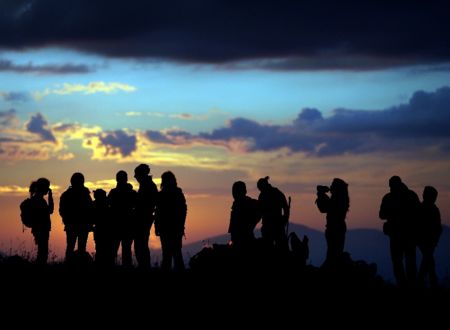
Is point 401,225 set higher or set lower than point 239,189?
lower

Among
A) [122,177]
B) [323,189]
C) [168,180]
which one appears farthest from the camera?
[323,189]

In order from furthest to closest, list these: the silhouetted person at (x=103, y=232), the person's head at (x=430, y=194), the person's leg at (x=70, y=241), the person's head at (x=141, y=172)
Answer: the person's leg at (x=70, y=241)
the silhouetted person at (x=103, y=232)
the person's head at (x=141, y=172)
the person's head at (x=430, y=194)

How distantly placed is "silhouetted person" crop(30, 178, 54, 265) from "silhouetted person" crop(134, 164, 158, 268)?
2302mm

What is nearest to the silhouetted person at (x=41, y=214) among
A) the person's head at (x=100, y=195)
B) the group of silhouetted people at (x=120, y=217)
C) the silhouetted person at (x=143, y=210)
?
the group of silhouetted people at (x=120, y=217)

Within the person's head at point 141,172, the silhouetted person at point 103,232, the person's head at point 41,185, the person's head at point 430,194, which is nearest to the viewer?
the person's head at point 430,194

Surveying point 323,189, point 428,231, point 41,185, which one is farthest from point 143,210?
point 428,231

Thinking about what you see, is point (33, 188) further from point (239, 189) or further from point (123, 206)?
point (239, 189)

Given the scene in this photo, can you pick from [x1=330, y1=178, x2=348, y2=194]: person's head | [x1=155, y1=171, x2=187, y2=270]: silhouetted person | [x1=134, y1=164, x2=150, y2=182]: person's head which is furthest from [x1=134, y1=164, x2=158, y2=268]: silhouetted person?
[x1=330, y1=178, x2=348, y2=194]: person's head

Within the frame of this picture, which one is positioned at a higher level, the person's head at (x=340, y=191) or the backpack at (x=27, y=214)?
the person's head at (x=340, y=191)

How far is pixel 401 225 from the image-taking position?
17.4 meters

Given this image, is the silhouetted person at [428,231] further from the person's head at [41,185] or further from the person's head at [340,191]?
the person's head at [41,185]

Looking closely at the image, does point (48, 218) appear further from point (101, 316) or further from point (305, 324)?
point (305, 324)

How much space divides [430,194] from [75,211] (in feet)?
26.8

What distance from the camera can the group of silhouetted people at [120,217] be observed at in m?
18.0
